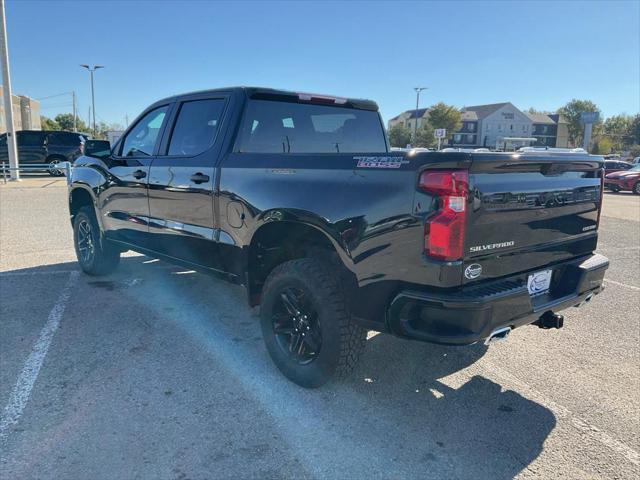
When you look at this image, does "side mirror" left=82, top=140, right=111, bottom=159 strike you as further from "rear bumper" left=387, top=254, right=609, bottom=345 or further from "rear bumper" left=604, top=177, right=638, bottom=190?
"rear bumper" left=604, top=177, right=638, bottom=190

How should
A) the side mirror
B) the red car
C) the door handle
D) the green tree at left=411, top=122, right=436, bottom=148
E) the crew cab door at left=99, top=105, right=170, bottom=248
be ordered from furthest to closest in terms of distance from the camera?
the green tree at left=411, top=122, right=436, bottom=148, the red car, the side mirror, the crew cab door at left=99, top=105, right=170, bottom=248, the door handle

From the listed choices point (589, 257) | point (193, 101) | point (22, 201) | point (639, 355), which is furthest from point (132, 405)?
point (22, 201)

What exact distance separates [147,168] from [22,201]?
1063cm

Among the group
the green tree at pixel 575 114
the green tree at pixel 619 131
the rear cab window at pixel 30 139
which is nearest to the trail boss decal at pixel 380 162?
the rear cab window at pixel 30 139

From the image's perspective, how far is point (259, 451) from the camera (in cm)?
262

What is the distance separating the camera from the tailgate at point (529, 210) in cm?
255

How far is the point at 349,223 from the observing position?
283 centimetres

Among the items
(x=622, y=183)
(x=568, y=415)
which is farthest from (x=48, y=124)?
(x=568, y=415)

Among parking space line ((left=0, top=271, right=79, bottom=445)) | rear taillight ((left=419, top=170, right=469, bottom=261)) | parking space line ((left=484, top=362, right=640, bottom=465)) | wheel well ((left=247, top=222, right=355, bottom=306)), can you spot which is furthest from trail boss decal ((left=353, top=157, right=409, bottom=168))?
parking space line ((left=0, top=271, right=79, bottom=445))

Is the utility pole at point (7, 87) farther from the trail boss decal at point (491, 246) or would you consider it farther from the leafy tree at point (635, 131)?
the leafy tree at point (635, 131)

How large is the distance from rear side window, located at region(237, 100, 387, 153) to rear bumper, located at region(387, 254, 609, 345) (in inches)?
73.1

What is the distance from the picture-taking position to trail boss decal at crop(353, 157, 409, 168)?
2.58 metres

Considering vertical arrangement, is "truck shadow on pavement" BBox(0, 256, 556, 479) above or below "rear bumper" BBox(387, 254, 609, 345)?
below

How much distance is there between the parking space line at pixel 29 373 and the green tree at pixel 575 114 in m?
107
